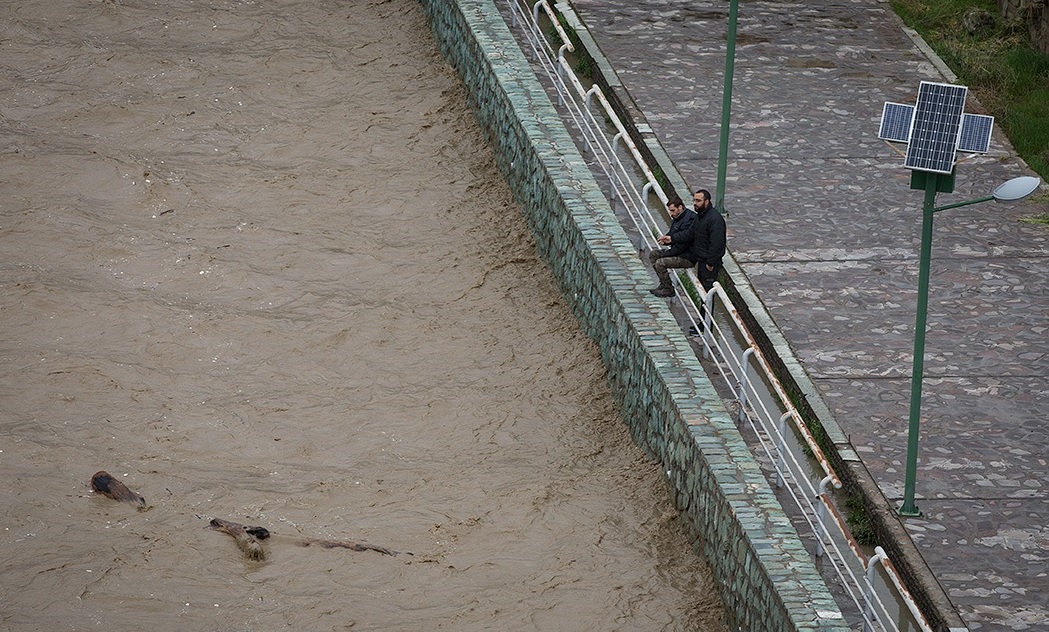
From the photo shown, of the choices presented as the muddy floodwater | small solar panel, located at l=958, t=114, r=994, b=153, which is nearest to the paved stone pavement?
the muddy floodwater

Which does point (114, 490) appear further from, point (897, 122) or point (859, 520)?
point (897, 122)

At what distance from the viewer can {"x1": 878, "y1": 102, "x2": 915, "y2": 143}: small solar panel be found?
423 inches

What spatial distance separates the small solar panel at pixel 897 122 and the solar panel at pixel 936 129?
0.08 m

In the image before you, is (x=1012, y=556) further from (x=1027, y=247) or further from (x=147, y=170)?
(x=147, y=170)

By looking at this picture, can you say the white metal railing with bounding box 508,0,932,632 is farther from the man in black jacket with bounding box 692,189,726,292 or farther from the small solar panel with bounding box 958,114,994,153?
the small solar panel with bounding box 958,114,994,153

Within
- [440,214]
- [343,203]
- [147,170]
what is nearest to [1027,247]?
[440,214]

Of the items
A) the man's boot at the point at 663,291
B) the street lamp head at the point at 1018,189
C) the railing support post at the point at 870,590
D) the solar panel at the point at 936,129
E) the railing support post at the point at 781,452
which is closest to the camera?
the railing support post at the point at 870,590

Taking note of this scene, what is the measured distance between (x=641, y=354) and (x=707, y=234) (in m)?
1.22

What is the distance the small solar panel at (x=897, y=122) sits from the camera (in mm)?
10734

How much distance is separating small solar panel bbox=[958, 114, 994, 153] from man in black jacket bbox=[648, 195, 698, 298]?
9.55ft

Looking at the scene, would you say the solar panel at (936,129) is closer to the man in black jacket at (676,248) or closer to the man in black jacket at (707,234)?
the man in black jacket at (707,234)

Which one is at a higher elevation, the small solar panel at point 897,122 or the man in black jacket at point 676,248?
the small solar panel at point 897,122

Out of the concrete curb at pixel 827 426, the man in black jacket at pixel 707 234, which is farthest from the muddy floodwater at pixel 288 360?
the man in black jacket at pixel 707 234

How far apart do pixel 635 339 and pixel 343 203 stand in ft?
18.5
